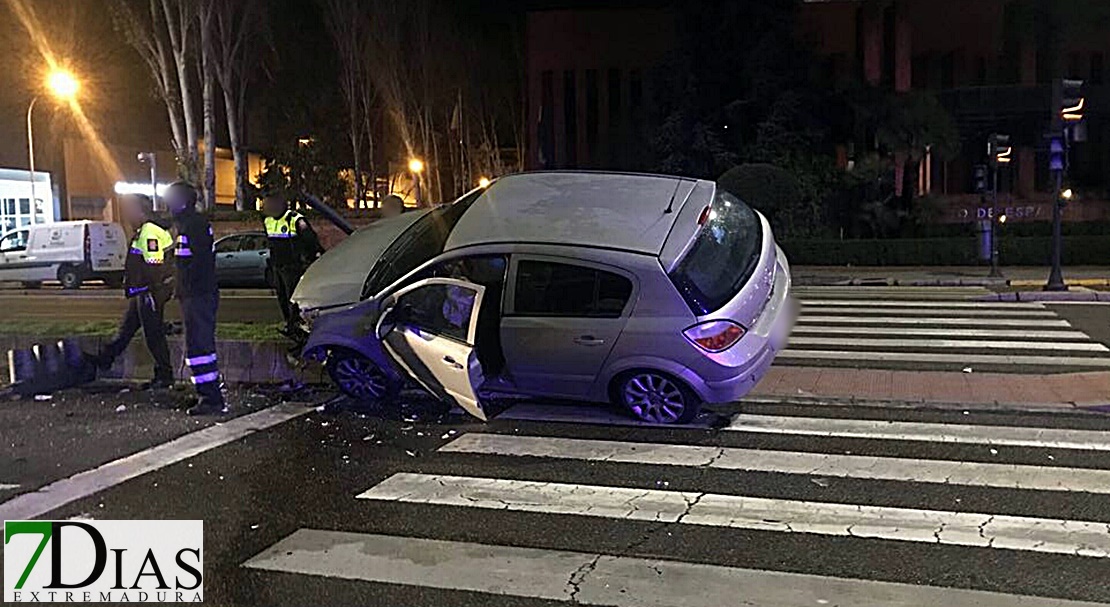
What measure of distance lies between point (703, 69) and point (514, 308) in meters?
24.1

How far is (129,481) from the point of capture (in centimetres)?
639

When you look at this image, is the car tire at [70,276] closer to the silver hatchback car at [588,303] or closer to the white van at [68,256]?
the white van at [68,256]

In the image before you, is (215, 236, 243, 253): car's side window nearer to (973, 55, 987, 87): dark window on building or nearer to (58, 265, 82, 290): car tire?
(58, 265, 82, 290): car tire

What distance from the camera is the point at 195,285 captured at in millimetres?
8383

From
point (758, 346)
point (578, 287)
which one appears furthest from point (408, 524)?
point (758, 346)

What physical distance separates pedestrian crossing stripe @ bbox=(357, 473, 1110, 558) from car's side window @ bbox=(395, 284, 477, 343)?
1543 millimetres

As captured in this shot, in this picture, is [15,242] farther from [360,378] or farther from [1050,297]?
[1050,297]

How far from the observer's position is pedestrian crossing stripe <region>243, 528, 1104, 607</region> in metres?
4.31

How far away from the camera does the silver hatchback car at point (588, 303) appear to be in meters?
7.32

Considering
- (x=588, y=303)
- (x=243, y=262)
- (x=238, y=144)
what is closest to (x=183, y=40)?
(x=238, y=144)

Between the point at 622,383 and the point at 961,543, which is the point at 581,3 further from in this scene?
the point at 961,543

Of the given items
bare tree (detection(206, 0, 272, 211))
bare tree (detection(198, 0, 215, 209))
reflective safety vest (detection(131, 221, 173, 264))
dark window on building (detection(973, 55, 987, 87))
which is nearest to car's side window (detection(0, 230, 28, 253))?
bare tree (detection(198, 0, 215, 209))

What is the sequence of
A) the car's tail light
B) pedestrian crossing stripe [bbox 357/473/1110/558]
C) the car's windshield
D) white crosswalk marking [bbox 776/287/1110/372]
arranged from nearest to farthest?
pedestrian crossing stripe [bbox 357/473/1110/558]
the car's tail light
the car's windshield
white crosswalk marking [bbox 776/287/1110/372]

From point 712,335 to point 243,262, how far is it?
56.0 ft
